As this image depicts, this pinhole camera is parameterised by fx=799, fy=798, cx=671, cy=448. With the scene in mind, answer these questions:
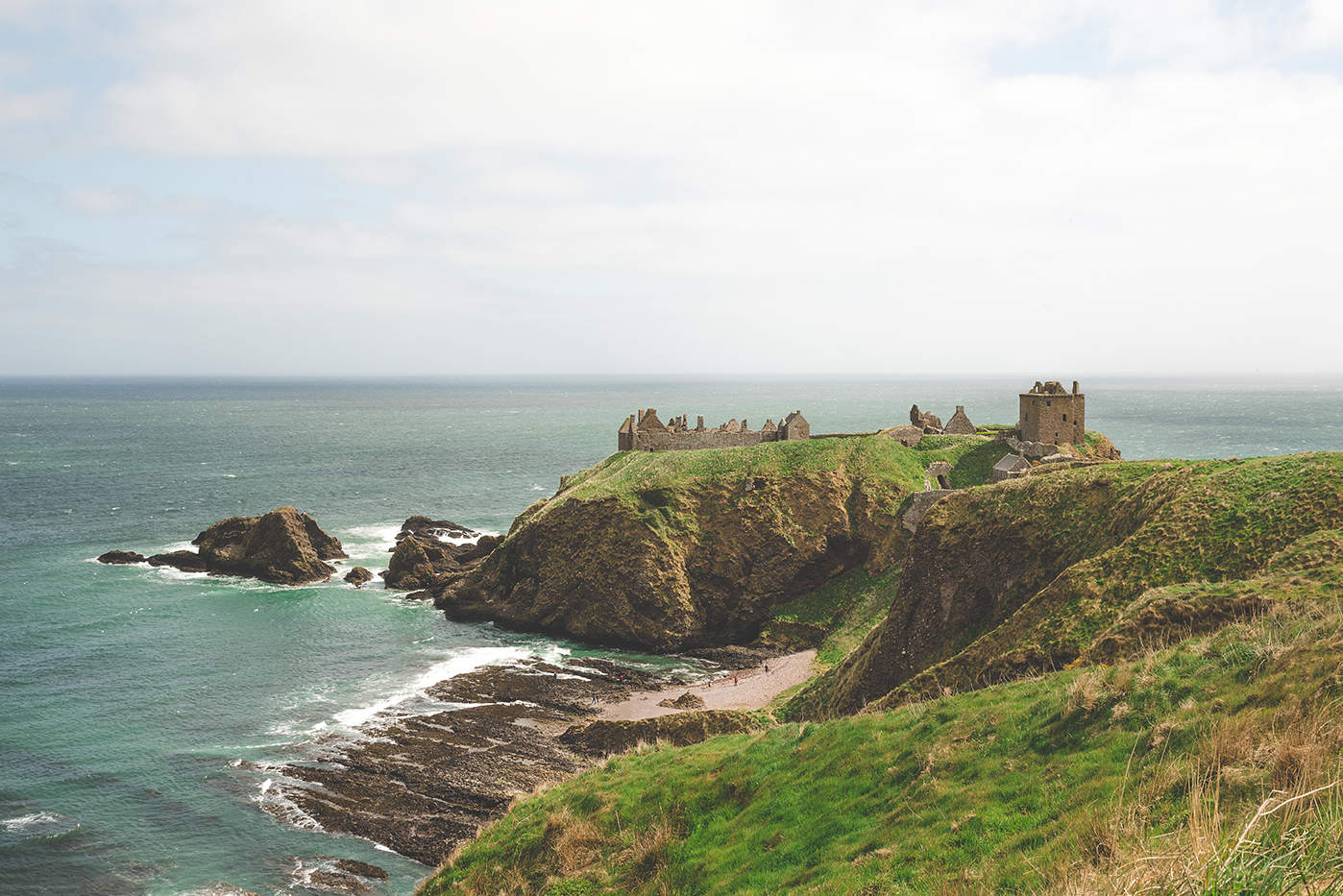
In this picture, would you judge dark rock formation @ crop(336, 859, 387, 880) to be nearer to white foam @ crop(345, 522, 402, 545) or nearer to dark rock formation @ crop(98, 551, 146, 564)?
white foam @ crop(345, 522, 402, 545)

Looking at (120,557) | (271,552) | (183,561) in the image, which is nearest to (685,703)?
(271,552)

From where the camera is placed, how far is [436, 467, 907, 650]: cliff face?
60500 millimetres

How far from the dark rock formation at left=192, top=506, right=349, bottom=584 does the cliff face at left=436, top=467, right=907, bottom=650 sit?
57.0 ft

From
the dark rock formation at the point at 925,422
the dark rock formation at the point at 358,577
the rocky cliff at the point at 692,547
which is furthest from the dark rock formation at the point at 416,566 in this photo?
the dark rock formation at the point at 925,422

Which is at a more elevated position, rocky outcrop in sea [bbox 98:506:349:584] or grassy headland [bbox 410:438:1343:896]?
grassy headland [bbox 410:438:1343:896]

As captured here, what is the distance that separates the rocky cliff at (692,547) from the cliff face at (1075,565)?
23.0 m

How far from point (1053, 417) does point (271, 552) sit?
6991 centimetres

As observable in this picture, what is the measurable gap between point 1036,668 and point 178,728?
43531mm

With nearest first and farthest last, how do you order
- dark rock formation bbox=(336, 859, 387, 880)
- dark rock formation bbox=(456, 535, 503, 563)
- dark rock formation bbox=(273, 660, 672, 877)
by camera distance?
dark rock formation bbox=(336, 859, 387, 880)
dark rock formation bbox=(273, 660, 672, 877)
dark rock formation bbox=(456, 535, 503, 563)

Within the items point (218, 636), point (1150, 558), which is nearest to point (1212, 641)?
point (1150, 558)

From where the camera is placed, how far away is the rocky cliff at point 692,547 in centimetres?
6069

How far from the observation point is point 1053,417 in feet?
214

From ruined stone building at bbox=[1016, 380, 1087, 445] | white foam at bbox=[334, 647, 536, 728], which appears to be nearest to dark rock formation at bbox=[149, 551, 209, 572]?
white foam at bbox=[334, 647, 536, 728]

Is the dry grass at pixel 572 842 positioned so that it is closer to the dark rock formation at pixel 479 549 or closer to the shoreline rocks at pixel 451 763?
the shoreline rocks at pixel 451 763
